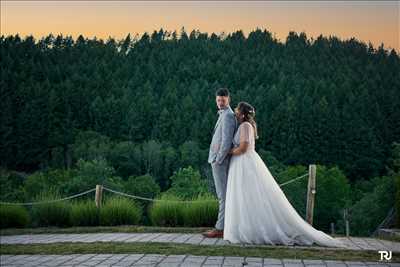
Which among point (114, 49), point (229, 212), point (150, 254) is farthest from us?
point (114, 49)

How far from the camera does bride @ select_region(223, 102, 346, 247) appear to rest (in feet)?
24.8

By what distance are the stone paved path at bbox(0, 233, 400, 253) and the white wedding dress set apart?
259 millimetres

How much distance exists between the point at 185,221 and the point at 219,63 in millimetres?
131401

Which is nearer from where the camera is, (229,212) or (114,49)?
(229,212)

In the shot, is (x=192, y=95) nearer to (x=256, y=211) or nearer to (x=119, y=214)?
(x=119, y=214)

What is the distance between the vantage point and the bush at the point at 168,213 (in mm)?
10617

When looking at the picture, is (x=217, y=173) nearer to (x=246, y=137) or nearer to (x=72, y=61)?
(x=246, y=137)

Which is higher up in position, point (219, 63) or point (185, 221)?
point (219, 63)

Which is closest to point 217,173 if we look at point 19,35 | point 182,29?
point 19,35

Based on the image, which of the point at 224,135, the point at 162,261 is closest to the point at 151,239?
the point at 224,135

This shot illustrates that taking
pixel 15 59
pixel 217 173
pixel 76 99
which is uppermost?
pixel 15 59

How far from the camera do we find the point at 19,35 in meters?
136

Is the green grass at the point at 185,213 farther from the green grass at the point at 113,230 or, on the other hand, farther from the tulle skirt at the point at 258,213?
the tulle skirt at the point at 258,213
